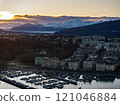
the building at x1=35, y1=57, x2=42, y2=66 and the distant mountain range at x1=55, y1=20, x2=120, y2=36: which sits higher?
the building at x1=35, y1=57, x2=42, y2=66

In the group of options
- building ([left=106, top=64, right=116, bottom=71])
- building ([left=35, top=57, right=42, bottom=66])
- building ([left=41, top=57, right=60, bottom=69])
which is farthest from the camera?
building ([left=35, top=57, right=42, bottom=66])

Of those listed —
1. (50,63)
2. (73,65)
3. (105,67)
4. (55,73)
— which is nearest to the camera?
(55,73)

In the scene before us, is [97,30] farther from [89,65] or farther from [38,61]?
[89,65]

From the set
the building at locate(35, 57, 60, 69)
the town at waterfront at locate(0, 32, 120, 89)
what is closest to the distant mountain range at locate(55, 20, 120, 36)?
the town at waterfront at locate(0, 32, 120, 89)

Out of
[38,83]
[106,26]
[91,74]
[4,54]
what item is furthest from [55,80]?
[106,26]

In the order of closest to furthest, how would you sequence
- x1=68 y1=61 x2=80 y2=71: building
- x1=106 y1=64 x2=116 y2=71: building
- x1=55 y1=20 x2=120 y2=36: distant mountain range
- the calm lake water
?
the calm lake water, x1=106 y1=64 x2=116 y2=71: building, x1=68 y1=61 x2=80 y2=71: building, x1=55 y1=20 x2=120 y2=36: distant mountain range

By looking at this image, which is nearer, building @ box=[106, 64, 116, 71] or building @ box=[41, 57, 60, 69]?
building @ box=[106, 64, 116, 71]

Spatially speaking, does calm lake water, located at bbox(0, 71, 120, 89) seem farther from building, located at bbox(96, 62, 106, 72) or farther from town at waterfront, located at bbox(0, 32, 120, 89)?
building, located at bbox(96, 62, 106, 72)

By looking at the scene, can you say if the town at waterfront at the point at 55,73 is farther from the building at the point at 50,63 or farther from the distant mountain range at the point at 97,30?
the distant mountain range at the point at 97,30

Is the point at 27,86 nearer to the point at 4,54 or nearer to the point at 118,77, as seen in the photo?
the point at 118,77

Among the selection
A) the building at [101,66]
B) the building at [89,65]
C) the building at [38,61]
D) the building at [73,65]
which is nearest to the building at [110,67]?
the building at [101,66]

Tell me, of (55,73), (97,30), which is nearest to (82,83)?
(55,73)
